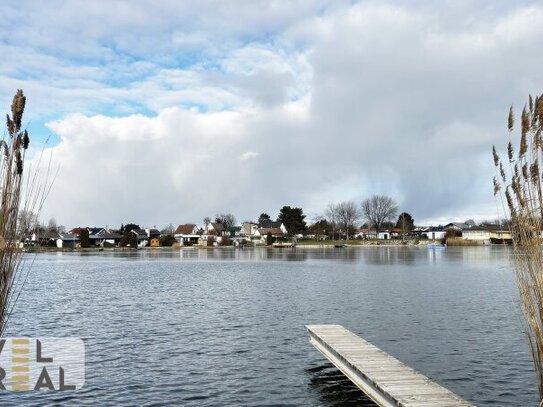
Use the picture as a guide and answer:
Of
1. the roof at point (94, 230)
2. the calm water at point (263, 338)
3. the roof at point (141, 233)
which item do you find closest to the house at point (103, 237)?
the roof at point (94, 230)

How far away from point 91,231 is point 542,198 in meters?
186

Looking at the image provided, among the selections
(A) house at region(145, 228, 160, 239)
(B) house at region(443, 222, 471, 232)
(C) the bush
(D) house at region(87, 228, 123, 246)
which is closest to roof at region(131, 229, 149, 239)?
(A) house at region(145, 228, 160, 239)

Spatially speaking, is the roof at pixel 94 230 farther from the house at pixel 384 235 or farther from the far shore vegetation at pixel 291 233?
the house at pixel 384 235

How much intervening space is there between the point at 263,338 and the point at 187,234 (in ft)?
555

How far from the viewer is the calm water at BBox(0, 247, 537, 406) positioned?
40.1 feet

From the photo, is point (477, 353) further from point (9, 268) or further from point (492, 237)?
point (492, 237)

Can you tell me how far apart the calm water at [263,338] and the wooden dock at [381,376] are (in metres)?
0.71

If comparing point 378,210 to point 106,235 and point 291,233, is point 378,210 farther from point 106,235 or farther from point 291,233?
point 106,235

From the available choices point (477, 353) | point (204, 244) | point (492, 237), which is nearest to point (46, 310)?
point (477, 353)

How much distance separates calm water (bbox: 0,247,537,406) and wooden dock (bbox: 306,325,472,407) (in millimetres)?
706

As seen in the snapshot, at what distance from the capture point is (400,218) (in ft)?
646

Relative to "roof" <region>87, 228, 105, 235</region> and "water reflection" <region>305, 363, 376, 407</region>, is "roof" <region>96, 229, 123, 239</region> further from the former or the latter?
"water reflection" <region>305, 363, 376, 407</region>

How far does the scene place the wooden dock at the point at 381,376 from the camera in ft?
29.8

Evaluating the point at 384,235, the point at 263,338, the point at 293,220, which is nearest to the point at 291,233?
the point at 293,220
